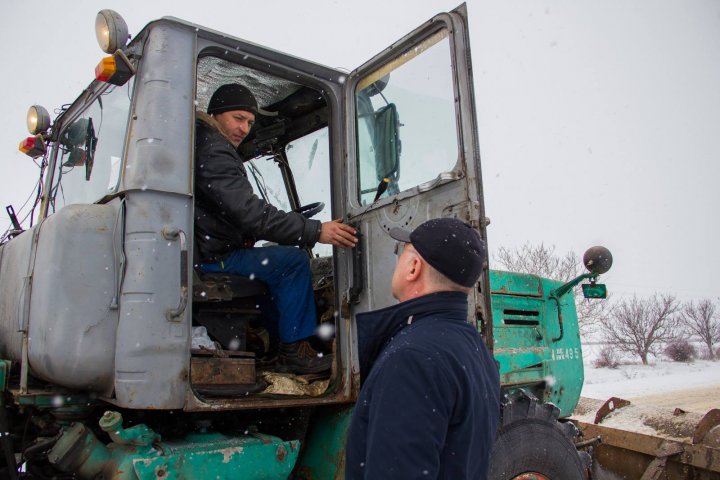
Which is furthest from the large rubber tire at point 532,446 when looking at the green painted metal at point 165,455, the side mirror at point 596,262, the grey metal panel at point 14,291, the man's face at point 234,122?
the grey metal panel at point 14,291

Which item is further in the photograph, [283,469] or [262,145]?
[262,145]

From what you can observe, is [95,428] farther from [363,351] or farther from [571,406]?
[571,406]

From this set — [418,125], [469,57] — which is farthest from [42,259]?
[469,57]

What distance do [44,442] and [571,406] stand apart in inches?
129

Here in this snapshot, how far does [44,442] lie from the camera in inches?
107

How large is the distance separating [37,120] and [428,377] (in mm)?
3631

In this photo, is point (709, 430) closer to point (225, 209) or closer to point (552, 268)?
point (225, 209)

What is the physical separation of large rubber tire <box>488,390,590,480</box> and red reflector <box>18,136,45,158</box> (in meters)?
3.49

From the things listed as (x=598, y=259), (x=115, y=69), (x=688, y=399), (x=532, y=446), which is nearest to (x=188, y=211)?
(x=115, y=69)

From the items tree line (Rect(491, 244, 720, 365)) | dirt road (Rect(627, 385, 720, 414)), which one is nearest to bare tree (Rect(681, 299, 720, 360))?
tree line (Rect(491, 244, 720, 365))

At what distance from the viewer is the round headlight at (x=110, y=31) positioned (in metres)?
2.62

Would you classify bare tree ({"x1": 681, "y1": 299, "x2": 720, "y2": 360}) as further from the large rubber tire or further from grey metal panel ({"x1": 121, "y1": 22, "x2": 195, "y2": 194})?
grey metal panel ({"x1": 121, "y1": 22, "x2": 195, "y2": 194})

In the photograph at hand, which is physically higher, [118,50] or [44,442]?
[118,50]

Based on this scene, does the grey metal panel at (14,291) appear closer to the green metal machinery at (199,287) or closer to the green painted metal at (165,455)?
the green metal machinery at (199,287)
